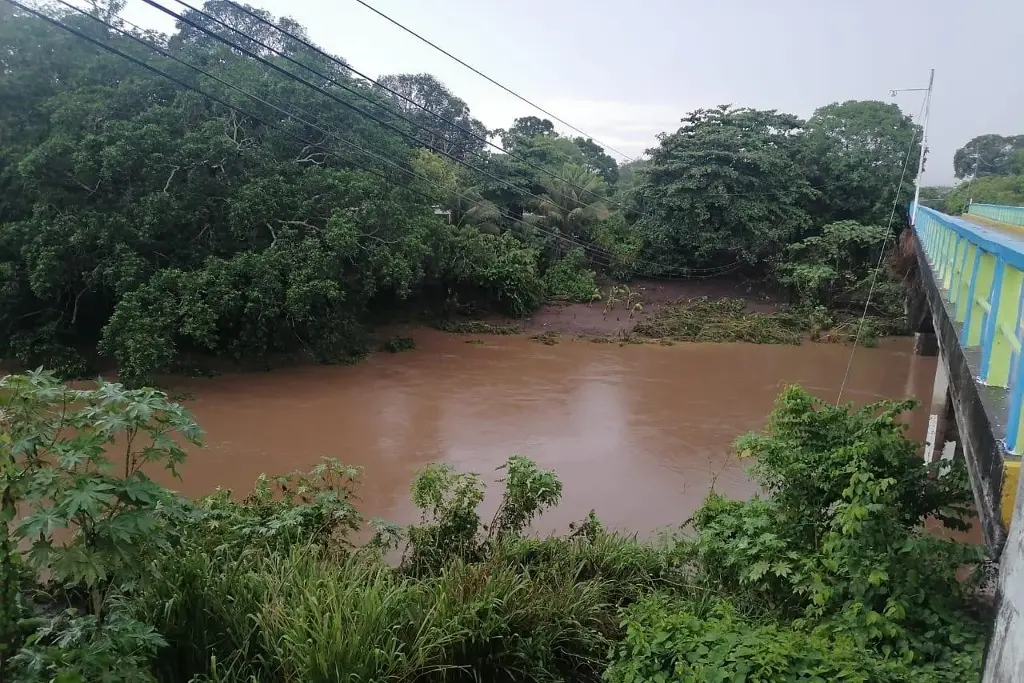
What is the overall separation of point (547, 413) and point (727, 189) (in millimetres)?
10384

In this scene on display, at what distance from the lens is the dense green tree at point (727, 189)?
57.2 ft

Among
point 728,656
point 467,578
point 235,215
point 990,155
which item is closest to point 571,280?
point 235,215

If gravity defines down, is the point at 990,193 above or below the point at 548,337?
above

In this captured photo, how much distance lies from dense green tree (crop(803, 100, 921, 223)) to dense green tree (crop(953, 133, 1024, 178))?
20.3m

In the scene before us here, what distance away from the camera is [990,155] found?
38000 mm

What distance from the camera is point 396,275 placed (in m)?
11.9

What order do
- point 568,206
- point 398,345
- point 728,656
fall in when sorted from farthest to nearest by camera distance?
point 568,206, point 398,345, point 728,656

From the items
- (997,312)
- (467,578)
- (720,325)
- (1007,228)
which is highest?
(1007,228)

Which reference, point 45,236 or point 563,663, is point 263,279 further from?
point 563,663

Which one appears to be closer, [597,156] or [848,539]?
[848,539]

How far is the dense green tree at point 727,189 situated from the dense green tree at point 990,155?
23.6 metres

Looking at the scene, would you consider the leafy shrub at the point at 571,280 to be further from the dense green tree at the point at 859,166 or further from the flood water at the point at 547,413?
the dense green tree at the point at 859,166

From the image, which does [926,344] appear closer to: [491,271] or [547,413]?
[547,413]

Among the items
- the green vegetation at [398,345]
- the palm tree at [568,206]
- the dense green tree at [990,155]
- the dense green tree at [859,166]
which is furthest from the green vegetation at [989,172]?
the green vegetation at [398,345]
